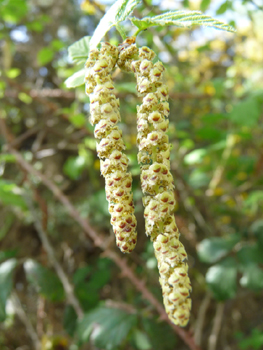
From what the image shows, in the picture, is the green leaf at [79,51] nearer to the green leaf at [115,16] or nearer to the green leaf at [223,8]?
the green leaf at [115,16]

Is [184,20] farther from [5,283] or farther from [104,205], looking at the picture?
[5,283]

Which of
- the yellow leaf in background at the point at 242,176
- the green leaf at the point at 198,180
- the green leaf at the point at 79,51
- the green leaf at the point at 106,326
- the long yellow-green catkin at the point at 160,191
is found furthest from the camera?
the yellow leaf in background at the point at 242,176

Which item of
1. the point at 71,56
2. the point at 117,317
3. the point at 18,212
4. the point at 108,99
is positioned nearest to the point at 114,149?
the point at 108,99

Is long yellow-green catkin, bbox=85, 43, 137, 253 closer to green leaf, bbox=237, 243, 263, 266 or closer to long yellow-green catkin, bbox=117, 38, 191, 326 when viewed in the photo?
long yellow-green catkin, bbox=117, 38, 191, 326

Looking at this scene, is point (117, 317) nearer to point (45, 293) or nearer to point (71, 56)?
point (45, 293)

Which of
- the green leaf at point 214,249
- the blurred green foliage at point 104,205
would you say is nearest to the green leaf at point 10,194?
the blurred green foliage at point 104,205
